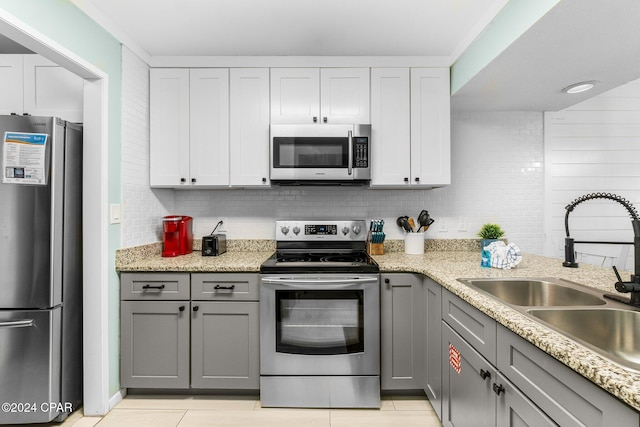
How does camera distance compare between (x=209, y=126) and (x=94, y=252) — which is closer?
(x=94, y=252)

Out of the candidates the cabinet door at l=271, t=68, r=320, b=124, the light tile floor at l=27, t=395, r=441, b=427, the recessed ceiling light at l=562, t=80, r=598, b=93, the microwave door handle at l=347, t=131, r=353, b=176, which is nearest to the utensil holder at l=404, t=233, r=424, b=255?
the microwave door handle at l=347, t=131, r=353, b=176

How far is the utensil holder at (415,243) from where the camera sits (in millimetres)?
2705

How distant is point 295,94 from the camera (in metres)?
2.55

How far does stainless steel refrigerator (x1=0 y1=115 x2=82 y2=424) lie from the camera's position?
6.00ft

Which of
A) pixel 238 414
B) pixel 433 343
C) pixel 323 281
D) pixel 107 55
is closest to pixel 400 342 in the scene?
pixel 433 343

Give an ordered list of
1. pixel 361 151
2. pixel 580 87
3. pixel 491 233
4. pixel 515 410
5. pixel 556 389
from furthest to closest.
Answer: pixel 491 233 < pixel 361 151 < pixel 580 87 < pixel 515 410 < pixel 556 389

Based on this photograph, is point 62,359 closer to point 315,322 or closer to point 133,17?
point 315,322

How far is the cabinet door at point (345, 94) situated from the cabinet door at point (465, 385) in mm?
1608

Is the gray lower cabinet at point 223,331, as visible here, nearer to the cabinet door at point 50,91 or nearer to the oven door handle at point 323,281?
the oven door handle at point 323,281

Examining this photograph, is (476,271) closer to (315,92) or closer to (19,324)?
(315,92)

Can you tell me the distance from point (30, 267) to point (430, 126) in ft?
8.95

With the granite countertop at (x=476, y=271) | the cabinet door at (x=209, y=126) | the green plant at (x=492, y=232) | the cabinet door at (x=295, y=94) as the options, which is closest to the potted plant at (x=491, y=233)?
the green plant at (x=492, y=232)

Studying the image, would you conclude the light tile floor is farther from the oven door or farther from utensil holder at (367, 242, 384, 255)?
utensil holder at (367, 242, 384, 255)

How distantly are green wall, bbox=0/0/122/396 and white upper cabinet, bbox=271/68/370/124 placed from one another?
1.05 meters
